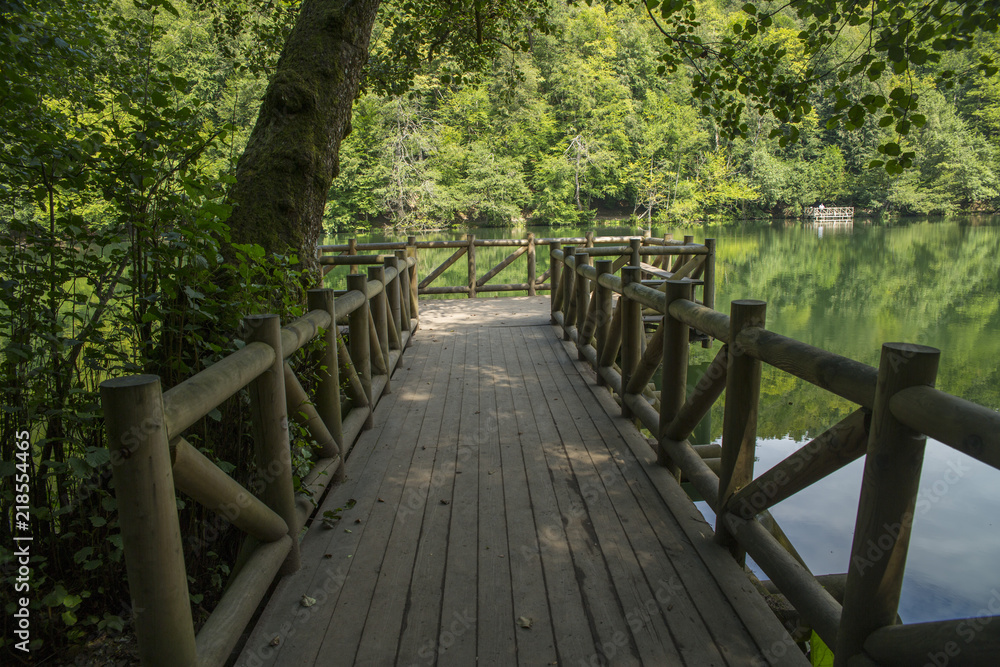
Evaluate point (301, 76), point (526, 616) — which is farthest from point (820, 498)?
point (301, 76)

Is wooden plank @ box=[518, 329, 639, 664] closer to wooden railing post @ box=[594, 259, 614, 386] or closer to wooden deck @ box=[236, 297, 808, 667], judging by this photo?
wooden deck @ box=[236, 297, 808, 667]

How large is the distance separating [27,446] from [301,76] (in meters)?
2.57

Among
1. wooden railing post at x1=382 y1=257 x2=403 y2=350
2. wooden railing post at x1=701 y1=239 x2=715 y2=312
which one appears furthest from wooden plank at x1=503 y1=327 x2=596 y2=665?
wooden railing post at x1=701 y1=239 x2=715 y2=312

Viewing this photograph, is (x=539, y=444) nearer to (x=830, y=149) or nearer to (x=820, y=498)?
(x=820, y=498)

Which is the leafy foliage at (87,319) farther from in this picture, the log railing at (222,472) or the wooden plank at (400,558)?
the wooden plank at (400,558)

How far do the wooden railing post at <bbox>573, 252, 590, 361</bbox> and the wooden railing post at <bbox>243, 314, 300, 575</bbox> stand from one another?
362 cm

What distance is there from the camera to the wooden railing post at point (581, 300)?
5.65 m

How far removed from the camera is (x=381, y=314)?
4844 mm

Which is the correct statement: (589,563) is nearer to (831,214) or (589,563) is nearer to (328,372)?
(328,372)

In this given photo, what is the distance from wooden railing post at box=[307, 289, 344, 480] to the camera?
3.01m

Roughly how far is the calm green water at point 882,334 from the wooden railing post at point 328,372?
142 inches

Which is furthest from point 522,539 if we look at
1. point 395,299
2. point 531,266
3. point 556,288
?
point 531,266

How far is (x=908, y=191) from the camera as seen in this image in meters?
41.6

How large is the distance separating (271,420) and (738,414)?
5.45ft
